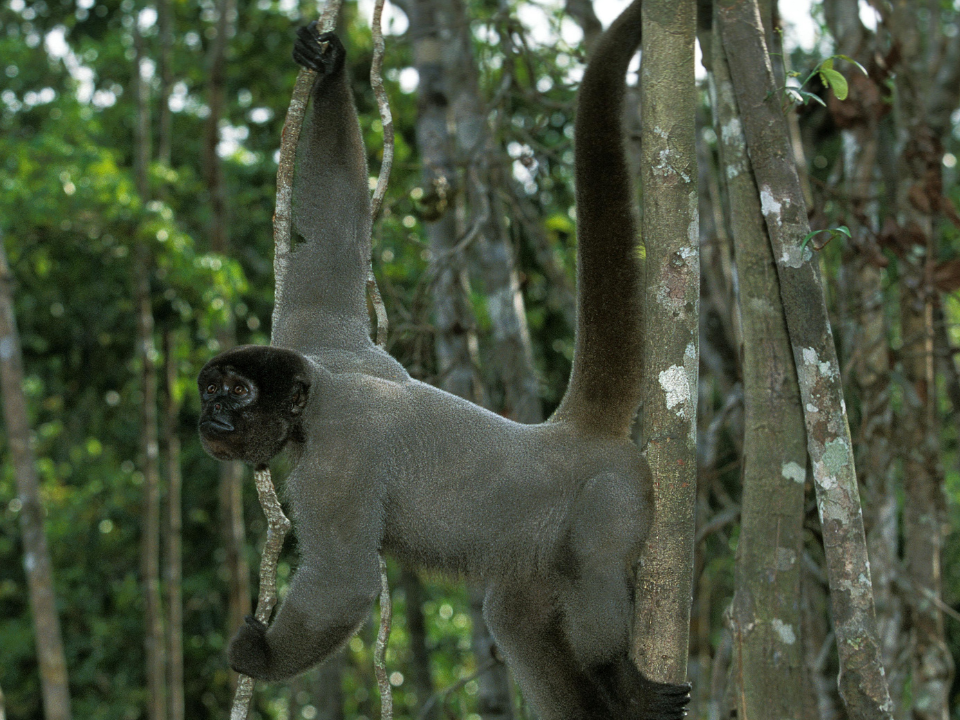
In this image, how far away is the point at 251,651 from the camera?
3.67 m

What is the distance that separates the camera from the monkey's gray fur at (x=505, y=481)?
352cm

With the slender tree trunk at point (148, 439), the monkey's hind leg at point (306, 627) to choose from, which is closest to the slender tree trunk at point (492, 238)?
the monkey's hind leg at point (306, 627)

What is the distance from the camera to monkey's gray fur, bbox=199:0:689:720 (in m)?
3.52

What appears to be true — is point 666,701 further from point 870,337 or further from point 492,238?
point 492,238

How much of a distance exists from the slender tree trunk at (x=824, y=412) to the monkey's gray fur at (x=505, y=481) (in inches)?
21.8

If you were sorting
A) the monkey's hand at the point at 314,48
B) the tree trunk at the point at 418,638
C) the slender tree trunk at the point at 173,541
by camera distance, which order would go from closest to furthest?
1. the monkey's hand at the point at 314,48
2. the slender tree trunk at the point at 173,541
3. the tree trunk at the point at 418,638

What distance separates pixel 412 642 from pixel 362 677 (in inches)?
249

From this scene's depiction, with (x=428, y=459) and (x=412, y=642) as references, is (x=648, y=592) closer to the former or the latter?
(x=428, y=459)

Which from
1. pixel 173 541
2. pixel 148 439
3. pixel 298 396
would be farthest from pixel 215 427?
pixel 173 541

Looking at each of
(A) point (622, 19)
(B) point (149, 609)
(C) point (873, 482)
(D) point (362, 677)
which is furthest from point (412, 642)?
(A) point (622, 19)

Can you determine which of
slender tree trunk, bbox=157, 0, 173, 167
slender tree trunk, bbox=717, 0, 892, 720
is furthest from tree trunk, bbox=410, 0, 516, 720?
slender tree trunk, bbox=157, 0, 173, 167

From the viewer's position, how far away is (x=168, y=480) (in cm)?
1102

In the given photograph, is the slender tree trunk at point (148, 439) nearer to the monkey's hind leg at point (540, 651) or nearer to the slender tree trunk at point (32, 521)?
the slender tree trunk at point (32, 521)

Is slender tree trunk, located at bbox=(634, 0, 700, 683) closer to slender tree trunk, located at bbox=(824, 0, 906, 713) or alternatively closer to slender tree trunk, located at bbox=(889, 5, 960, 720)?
slender tree trunk, located at bbox=(824, 0, 906, 713)
